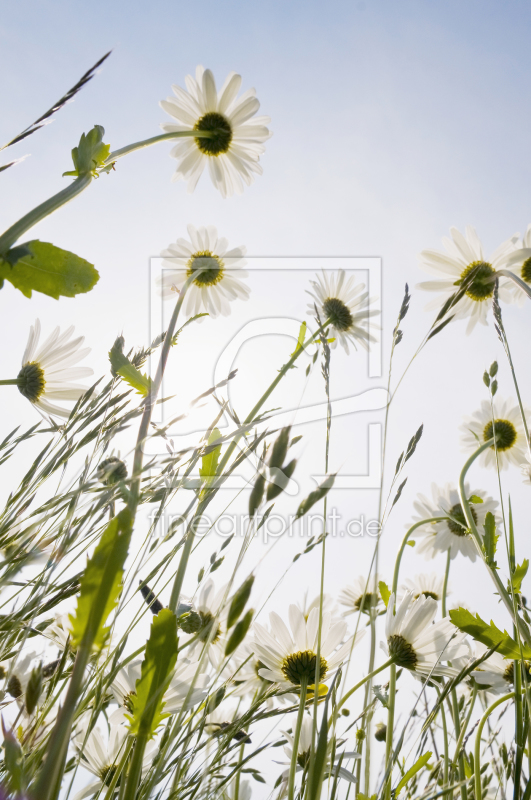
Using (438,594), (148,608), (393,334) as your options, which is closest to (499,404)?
(438,594)

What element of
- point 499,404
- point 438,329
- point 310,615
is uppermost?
point 499,404

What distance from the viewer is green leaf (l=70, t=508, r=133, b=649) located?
238 mm

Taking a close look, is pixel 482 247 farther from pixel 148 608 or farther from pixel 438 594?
pixel 148 608

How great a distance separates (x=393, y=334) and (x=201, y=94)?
0.77 meters

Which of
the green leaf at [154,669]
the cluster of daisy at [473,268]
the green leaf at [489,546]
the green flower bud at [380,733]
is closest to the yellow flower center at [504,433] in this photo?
the cluster of daisy at [473,268]

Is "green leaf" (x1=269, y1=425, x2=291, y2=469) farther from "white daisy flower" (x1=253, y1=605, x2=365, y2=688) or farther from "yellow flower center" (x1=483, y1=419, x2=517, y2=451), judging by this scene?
"yellow flower center" (x1=483, y1=419, x2=517, y2=451)

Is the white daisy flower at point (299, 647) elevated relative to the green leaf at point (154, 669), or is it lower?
elevated

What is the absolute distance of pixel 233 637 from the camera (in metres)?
0.25

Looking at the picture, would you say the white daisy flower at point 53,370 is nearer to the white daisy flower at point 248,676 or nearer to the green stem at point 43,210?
the white daisy flower at point 248,676

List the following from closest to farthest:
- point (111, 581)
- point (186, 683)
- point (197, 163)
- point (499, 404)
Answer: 1. point (111, 581)
2. point (186, 683)
3. point (197, 163)
4. point (499, 404)

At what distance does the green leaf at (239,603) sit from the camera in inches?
9.8

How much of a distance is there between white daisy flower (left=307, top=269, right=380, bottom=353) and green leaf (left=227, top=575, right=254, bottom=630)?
3.46ft

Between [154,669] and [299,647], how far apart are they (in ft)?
1.33

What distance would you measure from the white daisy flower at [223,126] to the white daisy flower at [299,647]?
74cm
